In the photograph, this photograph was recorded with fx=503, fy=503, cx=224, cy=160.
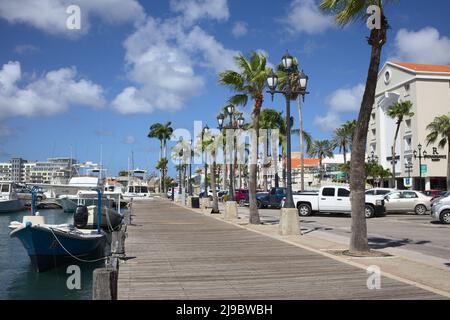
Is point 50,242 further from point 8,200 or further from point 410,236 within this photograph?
point 8,200

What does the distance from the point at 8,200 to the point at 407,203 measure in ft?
120

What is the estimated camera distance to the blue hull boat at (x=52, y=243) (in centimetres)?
1480

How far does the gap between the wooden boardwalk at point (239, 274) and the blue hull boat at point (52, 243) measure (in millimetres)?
1505

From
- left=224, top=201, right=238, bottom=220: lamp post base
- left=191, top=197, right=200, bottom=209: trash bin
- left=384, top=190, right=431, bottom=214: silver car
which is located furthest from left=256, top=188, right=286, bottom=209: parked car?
left=224, top=201, right=238, bottom=220: lamp post base

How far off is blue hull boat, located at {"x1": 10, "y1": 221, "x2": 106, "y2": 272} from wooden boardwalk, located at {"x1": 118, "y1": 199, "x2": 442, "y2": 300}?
151cm

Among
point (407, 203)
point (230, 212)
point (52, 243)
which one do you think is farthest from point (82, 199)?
point (52, 243)

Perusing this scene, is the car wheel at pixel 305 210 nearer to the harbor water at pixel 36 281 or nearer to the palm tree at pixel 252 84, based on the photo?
the palm tree at pixel 252 84

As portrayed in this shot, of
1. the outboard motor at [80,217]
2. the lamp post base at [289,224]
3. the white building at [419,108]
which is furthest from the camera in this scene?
the white building at [419,108]

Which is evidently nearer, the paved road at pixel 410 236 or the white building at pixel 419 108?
the paved road at pixel 410 236

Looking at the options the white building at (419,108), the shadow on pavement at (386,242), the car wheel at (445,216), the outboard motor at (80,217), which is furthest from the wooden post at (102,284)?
the white building at (419,108)

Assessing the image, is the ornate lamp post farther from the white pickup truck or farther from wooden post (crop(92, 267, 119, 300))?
wooden post (crop(92, 267, 119, 300))

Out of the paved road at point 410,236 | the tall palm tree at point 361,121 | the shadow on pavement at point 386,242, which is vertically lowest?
the paved road at point 410,236
